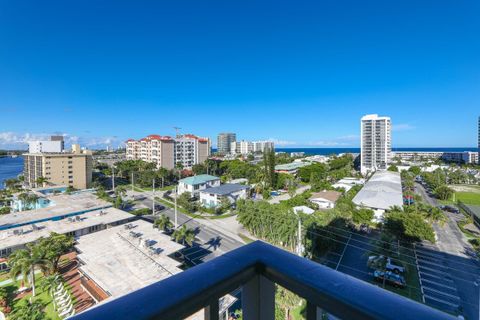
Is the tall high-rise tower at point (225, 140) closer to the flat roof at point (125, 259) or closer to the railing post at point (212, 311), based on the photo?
the flat roof at point (125, 259)

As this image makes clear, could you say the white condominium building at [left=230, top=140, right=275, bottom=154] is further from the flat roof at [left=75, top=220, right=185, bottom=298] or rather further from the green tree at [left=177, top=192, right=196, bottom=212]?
the flat roof at [left=75, top=220, right=185, bottom=298]

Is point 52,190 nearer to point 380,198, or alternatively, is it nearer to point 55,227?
point 55,227

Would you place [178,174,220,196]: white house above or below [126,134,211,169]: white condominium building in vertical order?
below

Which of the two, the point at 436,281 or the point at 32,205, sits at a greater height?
the point at 32,205

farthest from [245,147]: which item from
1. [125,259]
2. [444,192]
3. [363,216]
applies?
[125,259]

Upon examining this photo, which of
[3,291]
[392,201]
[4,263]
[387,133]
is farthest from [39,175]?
[387,133]

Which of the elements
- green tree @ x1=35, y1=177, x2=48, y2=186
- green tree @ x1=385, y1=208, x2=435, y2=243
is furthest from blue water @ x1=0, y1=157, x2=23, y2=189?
green tree @ x1=385, y1=208, x2=435, y2=243

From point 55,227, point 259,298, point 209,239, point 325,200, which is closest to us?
point 259,298
